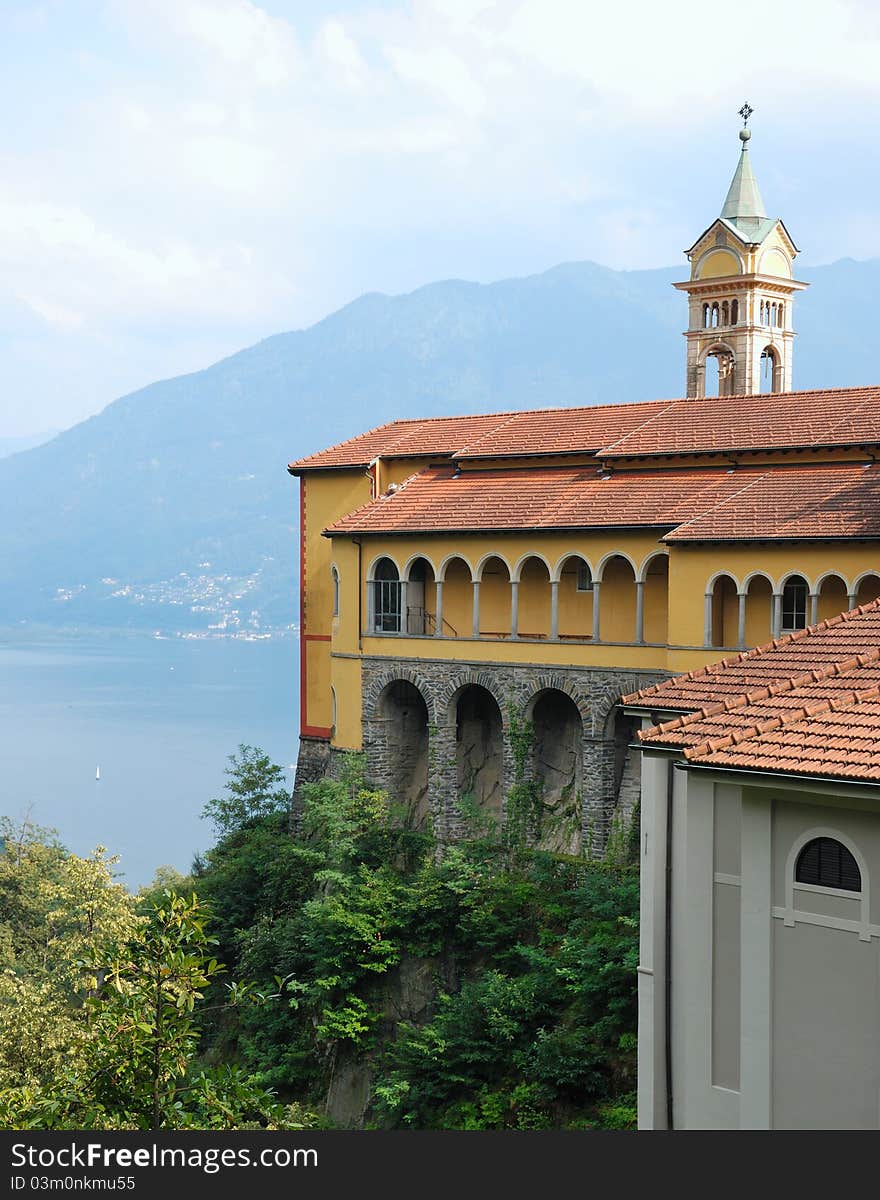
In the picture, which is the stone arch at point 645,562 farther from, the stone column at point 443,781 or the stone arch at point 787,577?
the stone column at point 443,781

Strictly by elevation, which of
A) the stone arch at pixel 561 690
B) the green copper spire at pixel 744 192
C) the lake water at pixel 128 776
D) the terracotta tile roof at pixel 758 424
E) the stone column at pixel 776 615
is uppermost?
the green copper spire at pixel 744 192

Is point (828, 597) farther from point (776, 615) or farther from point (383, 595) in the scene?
point (383, 595)

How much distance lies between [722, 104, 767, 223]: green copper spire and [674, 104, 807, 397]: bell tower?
0.74ft


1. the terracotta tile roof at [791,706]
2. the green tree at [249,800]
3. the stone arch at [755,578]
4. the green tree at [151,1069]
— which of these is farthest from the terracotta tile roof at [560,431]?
the green tree at [151,1069]

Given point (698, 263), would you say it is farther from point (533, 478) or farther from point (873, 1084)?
point (873, 1084)

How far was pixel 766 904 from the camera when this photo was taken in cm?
1506

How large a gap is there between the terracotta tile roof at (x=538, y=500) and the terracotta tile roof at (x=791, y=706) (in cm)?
1516

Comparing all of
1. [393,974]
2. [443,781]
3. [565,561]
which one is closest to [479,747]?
[443,781]

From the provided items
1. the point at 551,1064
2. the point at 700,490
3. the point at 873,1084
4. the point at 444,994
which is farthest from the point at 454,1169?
the point at 700,490

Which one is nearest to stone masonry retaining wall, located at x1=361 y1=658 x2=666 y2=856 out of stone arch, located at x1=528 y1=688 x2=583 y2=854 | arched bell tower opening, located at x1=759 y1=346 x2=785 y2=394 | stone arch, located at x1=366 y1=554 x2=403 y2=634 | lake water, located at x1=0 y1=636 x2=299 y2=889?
stone arch, located at x1=528 y1=688 x2=583 y2=854

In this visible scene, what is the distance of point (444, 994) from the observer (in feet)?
111

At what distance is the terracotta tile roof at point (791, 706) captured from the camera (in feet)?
49.0

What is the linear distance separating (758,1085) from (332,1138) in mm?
5494

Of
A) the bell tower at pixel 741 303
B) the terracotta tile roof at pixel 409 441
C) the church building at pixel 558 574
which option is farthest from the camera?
the bell tower at pixel 741 303
